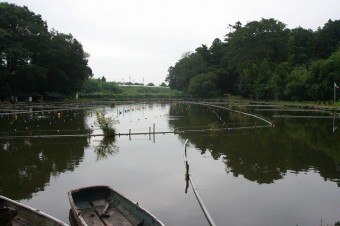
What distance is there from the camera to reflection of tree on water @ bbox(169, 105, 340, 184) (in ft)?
67.4

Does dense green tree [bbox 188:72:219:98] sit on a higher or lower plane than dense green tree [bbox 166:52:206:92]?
lower

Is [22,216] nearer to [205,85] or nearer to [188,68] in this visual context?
[205,85]

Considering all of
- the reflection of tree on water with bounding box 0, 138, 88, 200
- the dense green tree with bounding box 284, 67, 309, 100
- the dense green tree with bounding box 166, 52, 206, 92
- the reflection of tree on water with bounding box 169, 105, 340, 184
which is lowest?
the reflection of tree on water with bounding box 0, 138, 88, 200

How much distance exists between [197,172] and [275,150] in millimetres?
8635

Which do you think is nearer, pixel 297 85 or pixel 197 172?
pixel 197 172

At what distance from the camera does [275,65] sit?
84375 mm

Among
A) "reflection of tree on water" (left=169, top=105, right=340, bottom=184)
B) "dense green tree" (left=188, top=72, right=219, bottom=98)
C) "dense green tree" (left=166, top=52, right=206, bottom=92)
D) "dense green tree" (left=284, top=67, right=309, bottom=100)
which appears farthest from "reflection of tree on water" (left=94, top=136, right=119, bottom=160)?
"dense green tree" (left=166, top=52, right=206, bottom=92)

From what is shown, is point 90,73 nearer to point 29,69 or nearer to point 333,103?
point 29,69

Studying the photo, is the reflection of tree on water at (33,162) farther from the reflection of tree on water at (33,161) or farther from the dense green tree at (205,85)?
the dense green tree at (205,85)

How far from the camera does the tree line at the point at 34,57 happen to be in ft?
223

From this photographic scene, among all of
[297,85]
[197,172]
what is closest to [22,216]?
[197,172]

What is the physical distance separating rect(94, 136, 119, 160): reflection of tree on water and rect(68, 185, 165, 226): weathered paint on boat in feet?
35.1

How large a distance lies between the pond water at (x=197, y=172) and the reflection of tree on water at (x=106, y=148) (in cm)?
7

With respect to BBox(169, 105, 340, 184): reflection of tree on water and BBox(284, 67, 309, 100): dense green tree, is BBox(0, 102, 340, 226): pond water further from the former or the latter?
BBox(284, 67, 309, 100): dense green tree
